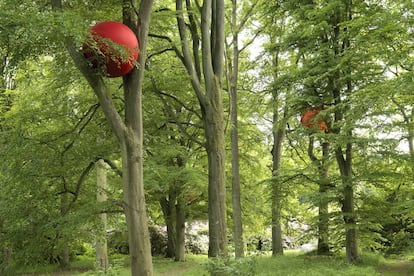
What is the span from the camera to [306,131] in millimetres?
10422

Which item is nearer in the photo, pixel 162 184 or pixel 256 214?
pixel 162 184

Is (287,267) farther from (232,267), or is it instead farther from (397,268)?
(232,267)

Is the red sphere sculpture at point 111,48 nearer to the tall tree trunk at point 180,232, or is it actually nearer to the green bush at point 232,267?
the green bush at point 232,267

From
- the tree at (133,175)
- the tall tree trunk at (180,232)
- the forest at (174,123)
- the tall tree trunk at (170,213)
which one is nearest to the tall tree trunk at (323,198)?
the forest at (174,123)

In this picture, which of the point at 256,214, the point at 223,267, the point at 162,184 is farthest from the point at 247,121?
the point at 223,267

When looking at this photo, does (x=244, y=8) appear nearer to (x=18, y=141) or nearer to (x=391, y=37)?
(x=391, y=37)

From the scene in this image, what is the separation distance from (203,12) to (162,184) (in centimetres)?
573

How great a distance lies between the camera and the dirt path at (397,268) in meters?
9.39

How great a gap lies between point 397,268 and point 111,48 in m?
9.00

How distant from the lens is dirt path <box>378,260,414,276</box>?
939 cm

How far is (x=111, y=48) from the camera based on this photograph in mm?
4711

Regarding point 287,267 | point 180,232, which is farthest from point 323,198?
point 180,232

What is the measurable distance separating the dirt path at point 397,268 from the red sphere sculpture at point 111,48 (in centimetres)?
749

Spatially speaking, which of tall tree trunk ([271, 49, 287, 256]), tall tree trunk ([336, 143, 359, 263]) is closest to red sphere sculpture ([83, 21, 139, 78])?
tall tree trunk ([336, 143, 359, 263])
